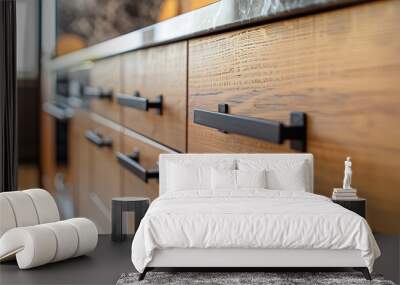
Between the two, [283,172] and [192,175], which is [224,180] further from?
[283,172]

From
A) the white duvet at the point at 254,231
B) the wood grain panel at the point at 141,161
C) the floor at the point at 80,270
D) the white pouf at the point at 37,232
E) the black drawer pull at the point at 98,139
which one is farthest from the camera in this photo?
the black drawer pull at the point at 98,139

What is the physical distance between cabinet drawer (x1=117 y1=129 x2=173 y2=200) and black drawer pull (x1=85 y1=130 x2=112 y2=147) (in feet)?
0.58

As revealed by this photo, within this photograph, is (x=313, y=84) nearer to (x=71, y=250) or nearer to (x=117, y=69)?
(x=71, y=250)

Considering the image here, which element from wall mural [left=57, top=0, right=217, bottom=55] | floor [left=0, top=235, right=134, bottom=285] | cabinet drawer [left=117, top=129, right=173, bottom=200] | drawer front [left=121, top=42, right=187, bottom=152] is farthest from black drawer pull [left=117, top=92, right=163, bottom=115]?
floor [left=0, top=235, right=134, bottom=285]

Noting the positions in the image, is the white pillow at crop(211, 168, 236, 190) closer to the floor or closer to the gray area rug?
the floor

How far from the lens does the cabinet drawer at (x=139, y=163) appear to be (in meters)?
5.80

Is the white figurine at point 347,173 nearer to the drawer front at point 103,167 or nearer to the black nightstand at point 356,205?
the black nightstand at point 356,205

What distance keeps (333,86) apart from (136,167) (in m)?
1.79

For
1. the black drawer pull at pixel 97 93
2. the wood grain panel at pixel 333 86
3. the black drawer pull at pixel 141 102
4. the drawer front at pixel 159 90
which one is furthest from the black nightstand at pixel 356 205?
the black drawer pull at pixel 97 93

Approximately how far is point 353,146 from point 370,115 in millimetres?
231

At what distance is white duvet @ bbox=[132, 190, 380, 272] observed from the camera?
3.80 meters

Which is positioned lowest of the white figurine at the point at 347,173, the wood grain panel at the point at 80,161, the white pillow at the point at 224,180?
the wood grain panel at the point at 80,161

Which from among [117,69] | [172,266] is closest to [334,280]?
[172,266]

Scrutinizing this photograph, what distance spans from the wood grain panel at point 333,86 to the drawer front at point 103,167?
192 centimetres
